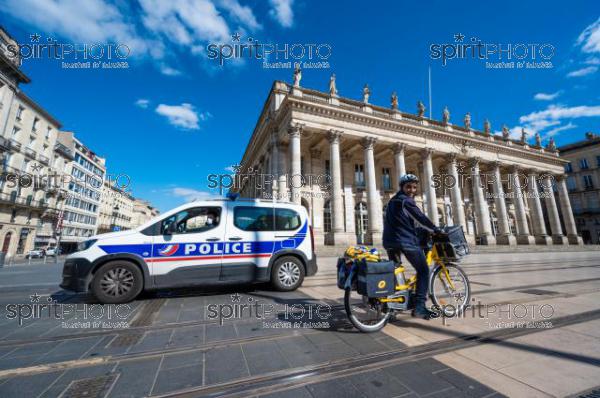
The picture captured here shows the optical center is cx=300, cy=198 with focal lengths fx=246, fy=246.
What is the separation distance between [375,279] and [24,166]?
4241 centimetres

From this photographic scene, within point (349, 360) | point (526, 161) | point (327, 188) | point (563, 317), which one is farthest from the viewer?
point (526, 161)

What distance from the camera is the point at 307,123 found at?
19.1m

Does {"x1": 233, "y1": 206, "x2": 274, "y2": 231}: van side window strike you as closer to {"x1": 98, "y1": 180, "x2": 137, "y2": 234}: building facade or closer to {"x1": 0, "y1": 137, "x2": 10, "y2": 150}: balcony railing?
{"x1": 0, "y1": 137, "x2": 10, "y2": 150}: balcony railing

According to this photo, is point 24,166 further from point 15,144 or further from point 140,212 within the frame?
point 140,212

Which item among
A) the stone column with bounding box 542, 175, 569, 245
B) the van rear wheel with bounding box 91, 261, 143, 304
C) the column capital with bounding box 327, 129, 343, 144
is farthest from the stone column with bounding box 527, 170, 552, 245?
the van rear wheel with bounding box 91, 261, 143, 304

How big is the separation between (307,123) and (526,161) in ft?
97.0

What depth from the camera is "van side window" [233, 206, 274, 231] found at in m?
5.45

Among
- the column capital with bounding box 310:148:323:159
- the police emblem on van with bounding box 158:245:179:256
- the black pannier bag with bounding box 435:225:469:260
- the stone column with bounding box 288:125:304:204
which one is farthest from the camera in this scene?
the column capital with bounding box 310:148:323:159

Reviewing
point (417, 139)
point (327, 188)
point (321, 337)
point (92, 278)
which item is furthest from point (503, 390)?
point (417, 139)

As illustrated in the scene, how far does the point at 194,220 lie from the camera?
5180mm

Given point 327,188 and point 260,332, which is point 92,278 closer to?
point 260,332

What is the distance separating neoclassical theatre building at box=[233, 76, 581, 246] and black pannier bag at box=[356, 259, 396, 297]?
567 inches

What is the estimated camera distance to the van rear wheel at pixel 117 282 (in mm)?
4398

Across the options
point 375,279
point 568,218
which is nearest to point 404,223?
point 375,279
